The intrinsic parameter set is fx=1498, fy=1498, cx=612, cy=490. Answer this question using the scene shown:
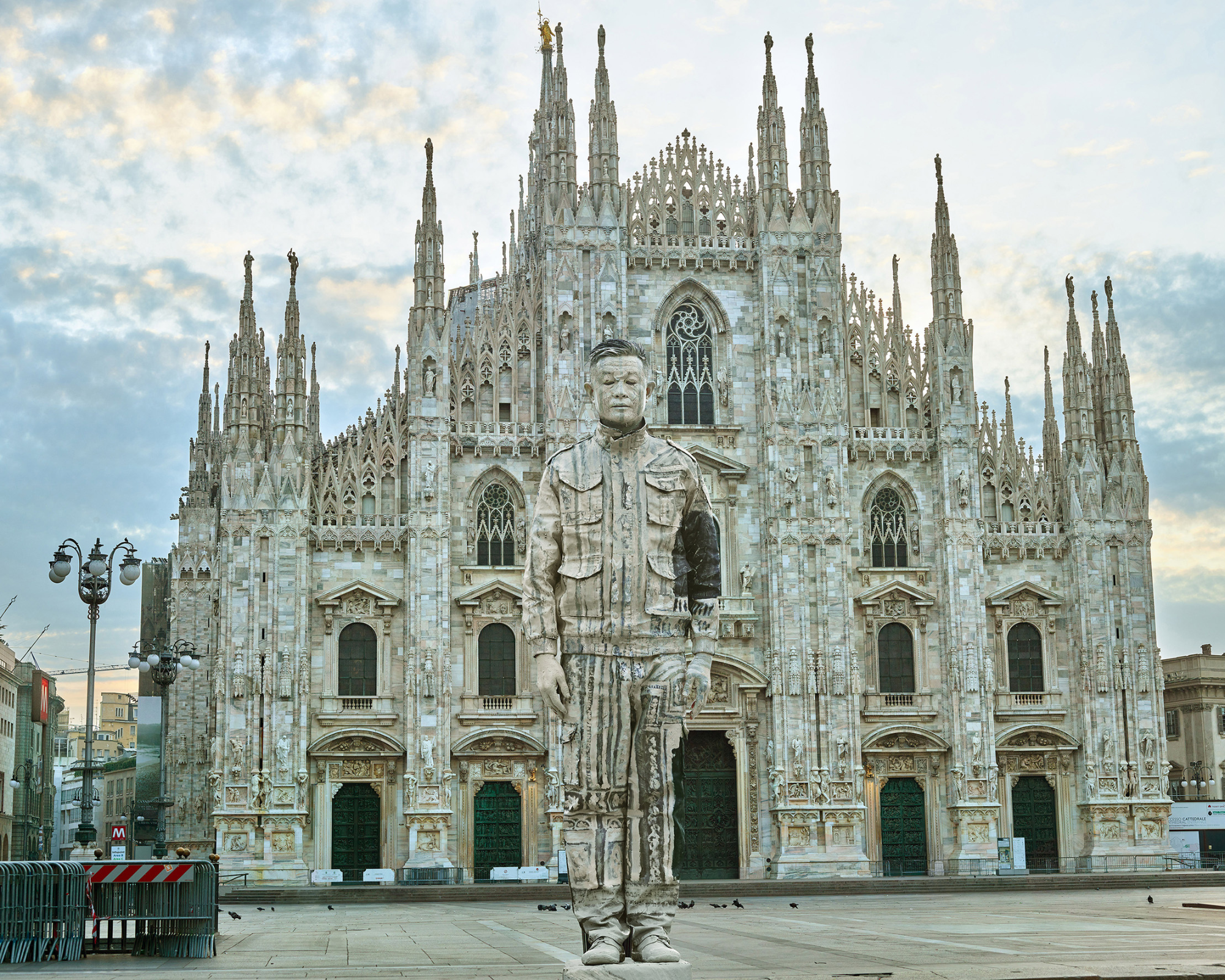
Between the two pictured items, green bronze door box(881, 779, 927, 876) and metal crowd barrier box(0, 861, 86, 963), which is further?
green bronze door box(881, 779, 927, 876)

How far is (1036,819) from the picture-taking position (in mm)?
43969

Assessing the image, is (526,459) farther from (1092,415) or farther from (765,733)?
(1092,415)

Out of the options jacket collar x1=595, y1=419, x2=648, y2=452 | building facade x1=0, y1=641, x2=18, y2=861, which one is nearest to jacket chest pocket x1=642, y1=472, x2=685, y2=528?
jacket collar x1=595, y1=419, x2=648, y2=452

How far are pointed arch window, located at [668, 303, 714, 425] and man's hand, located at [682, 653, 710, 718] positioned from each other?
34.5 metres

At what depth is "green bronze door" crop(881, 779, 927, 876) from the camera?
4306 cm

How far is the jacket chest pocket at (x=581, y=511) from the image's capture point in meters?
10.1

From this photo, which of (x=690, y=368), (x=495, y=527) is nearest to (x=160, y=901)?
(x=495, y=527)

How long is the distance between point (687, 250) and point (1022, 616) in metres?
14.9

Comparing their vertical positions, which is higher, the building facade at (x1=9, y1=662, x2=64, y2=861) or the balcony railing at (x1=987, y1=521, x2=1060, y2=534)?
the balcony railing at (x1=987, y1=521, x2=1060, y2=534)

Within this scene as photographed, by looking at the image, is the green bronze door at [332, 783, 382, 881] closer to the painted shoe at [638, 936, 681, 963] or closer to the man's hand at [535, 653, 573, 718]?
the man's hand at [535, 653, 573, 718]

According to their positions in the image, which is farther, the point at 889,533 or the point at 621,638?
the point at 889,533

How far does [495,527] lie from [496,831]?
8599mm

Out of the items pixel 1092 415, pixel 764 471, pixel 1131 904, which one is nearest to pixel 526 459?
pixel 764 471

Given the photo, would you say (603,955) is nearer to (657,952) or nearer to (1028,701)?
(657,952)
